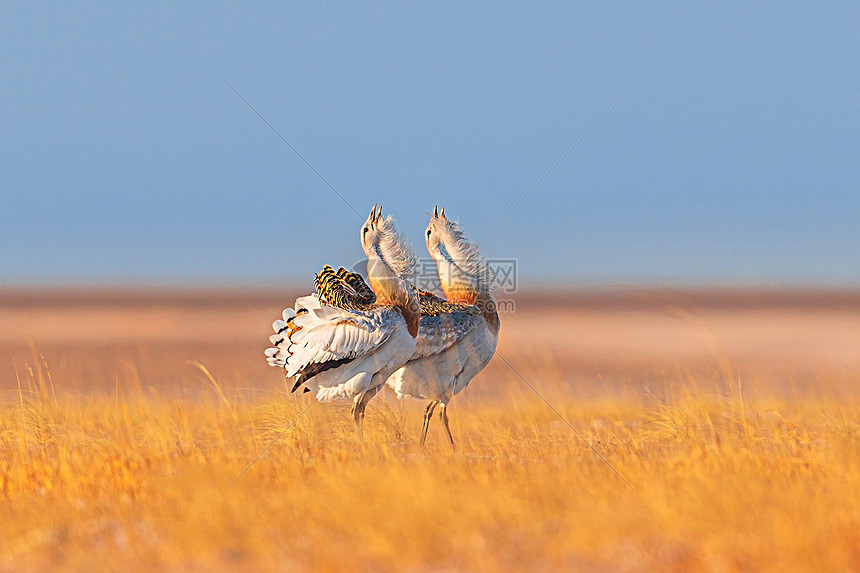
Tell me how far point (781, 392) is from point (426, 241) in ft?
22.0

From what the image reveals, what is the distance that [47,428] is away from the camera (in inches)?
343

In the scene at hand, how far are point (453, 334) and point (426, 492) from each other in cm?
324

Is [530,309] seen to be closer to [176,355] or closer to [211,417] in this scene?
[176,355]

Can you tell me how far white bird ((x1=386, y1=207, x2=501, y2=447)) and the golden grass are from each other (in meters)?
0.50

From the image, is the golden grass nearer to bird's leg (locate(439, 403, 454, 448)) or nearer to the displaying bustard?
bird's leg (locate(439, 403, 454, 448))

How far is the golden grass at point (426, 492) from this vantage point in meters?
4.89

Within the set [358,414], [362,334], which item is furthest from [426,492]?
[358,414]

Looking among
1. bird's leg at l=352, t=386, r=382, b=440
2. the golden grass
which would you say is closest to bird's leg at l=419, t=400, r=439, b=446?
the golden grass

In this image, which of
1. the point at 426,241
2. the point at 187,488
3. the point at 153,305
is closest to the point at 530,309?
the point at 153,305

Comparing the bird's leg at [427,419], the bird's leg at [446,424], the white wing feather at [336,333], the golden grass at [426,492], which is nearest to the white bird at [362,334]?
the white wing feather at [336,333]

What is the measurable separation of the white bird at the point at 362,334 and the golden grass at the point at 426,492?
58cm

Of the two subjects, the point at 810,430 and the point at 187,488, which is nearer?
the point at 187,488

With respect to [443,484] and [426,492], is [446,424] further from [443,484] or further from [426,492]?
[426,492]

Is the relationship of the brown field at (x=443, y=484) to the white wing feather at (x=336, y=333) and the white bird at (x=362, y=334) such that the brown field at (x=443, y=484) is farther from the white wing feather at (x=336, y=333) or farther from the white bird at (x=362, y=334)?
the white wing feather at (x=336, y=333)
